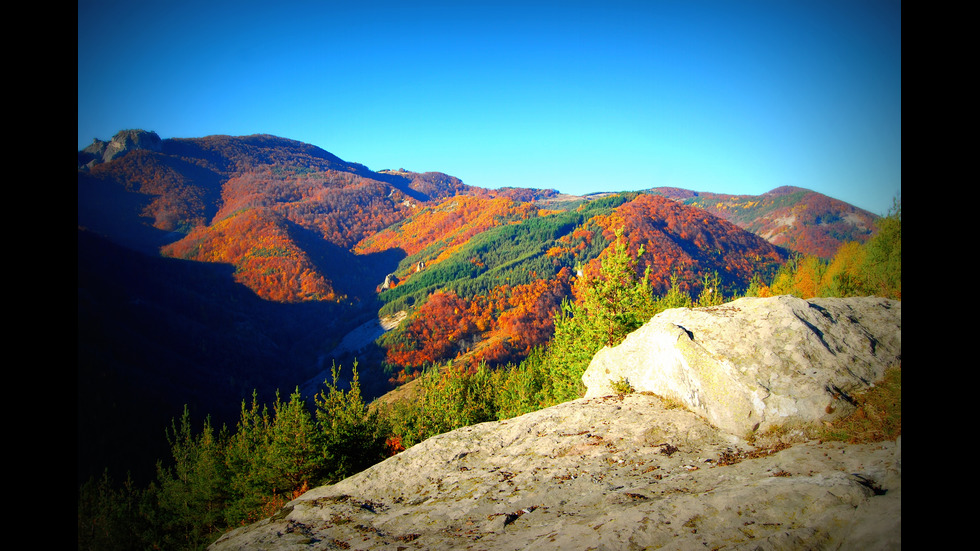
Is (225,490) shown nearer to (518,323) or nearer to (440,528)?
(440,528)

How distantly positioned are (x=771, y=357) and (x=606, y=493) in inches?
228

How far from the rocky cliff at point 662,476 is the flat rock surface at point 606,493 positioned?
0.04 metres

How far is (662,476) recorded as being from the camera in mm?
8398

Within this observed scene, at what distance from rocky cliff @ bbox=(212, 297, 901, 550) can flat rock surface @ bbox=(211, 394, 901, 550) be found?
37 mm

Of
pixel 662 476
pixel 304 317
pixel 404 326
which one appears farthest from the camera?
pixel 304 317

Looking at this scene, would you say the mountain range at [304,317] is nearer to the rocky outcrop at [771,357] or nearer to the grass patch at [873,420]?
the rocky outcrop at [771,357]

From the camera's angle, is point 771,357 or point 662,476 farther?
point 771,357

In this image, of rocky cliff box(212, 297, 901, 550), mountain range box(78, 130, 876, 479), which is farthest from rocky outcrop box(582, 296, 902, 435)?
mountain range box(78, 130, 876, 479)

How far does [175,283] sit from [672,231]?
220139 mm

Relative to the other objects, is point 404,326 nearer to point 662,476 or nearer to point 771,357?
point 771,357

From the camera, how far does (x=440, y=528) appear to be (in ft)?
26.1

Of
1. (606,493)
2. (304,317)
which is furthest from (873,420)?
(304,317)
